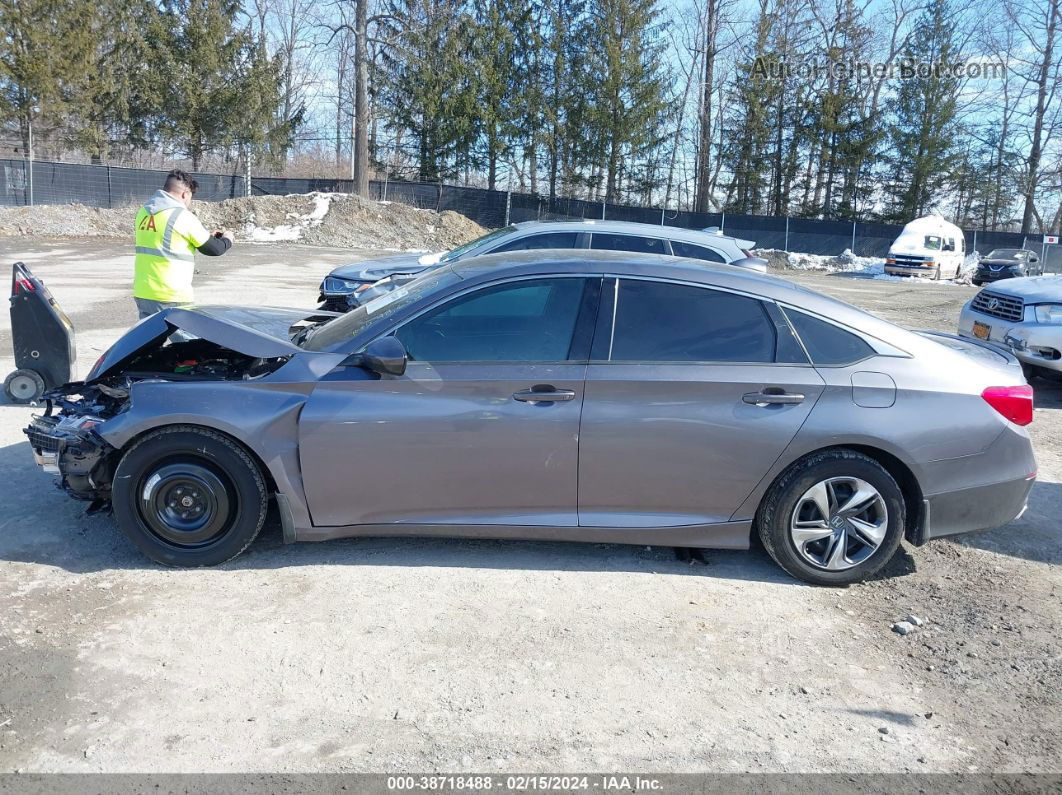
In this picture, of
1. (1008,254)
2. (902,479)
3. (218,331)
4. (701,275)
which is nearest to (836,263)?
(1008,254)

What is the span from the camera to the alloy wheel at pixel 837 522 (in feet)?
14.8

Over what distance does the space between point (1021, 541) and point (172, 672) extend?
15.8 feet

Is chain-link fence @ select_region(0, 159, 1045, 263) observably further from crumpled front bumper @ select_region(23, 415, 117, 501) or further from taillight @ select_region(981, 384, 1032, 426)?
taillight @ select_region(981, 384, 1032, 426)

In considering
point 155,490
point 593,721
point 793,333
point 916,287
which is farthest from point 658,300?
point 916,287

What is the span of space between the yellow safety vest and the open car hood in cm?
172

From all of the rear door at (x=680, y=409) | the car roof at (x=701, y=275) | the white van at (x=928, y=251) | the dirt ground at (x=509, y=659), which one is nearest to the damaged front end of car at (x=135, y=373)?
the dirt ground at (x=509, y=659)

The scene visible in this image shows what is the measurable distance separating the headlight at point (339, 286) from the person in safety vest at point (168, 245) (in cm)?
381

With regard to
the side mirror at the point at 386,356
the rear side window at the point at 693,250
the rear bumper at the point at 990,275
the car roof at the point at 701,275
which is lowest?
the side mirror at the point at 386,356

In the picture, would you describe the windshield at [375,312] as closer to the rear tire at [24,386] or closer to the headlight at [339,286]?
the rear tire at [24,386]

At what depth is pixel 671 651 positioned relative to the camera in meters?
3.87

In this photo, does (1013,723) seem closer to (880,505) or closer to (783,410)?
(880,505)

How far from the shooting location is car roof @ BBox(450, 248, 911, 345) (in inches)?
182

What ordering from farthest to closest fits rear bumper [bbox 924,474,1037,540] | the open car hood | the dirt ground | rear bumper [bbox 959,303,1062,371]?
rear bumper [bbox 959,303,1062,371], the open car hood, rear bumper [bbox 924,474,1037,540], the dirt ground

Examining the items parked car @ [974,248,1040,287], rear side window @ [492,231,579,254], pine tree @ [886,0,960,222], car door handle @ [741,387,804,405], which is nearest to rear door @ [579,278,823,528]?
car door handle @ [741,387,804,405]
